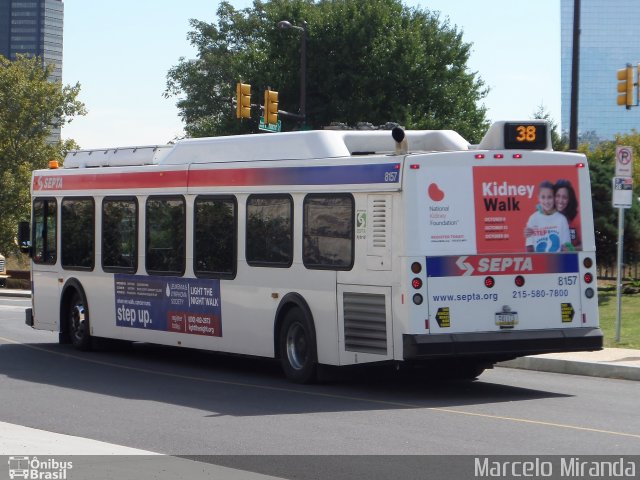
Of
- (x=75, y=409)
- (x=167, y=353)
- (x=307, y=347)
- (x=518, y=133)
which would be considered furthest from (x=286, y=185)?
(x=167, y=353)

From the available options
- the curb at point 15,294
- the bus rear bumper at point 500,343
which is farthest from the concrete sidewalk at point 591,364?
the curb at point 15,294

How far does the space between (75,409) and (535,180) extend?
19.3ft

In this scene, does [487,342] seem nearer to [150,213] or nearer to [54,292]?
[150,213]

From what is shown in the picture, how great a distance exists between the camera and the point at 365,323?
14.7 m

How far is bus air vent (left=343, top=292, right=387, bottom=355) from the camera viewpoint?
14438 millimetres

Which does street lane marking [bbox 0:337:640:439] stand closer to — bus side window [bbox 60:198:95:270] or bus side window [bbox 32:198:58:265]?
bus side window [bbox 60:198:95:270]

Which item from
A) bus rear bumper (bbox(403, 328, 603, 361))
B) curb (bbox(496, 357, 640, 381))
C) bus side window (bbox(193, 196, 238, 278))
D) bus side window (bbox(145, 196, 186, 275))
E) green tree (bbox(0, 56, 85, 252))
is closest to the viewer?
bus rear bumper (bbox(403, 328, 603, 361))

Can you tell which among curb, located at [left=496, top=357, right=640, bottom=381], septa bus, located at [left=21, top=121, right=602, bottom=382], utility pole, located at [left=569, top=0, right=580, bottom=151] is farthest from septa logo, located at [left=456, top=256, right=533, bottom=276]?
utility pole, located at [left=569, top=0, right=580, bottom=151]

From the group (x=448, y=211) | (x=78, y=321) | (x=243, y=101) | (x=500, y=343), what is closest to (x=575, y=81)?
(x=243, y=101)

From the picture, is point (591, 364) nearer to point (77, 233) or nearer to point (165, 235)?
point (165, 235)

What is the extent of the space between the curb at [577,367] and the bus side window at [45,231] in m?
8.05

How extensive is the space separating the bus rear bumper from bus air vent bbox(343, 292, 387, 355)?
54 centimetres

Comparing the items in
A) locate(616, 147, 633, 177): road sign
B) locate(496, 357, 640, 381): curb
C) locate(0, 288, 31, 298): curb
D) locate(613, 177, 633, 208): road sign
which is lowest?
locate(0, 288, 31, 298): curb

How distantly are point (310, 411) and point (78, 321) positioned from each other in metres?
8.64
